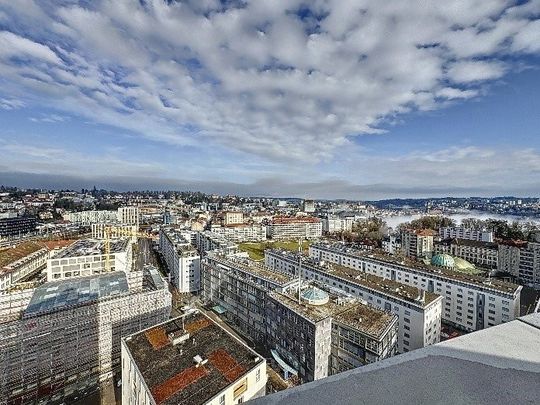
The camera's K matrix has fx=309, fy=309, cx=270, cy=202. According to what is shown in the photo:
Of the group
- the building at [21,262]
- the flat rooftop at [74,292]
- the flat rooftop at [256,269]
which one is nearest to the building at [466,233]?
the flat rooftop at [256,269]

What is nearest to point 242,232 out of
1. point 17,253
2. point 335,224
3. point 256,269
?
point 335,224

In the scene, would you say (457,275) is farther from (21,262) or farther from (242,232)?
(21,262)

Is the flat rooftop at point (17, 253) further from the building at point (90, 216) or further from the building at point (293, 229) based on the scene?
the building at point (293, 229)

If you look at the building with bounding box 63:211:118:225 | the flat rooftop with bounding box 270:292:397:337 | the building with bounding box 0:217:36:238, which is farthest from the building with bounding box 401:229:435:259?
the building with bounding box 0:217:36:238

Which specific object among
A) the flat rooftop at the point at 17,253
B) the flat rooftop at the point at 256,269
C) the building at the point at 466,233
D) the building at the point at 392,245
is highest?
the flat rooftop at the point at 256,269

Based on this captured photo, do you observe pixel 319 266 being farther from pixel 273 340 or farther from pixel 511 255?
pixel 511 255

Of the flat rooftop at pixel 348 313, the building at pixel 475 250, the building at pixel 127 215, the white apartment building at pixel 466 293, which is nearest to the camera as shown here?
the flat rooftop at pixel 348 313

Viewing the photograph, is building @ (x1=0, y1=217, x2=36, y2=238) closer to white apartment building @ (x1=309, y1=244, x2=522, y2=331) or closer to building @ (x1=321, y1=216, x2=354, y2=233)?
building @ (x1=321, y1=216, x2=354, y2=233)
